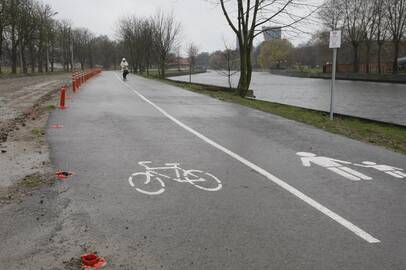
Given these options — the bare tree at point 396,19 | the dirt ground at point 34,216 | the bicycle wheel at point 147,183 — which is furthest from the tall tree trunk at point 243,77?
the bare tree at point 396,19

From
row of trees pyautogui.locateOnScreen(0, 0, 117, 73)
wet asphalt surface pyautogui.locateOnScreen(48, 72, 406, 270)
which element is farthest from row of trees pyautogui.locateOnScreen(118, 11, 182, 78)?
wet asphalt surface pyautogui.locateOnScreen(48, 72, 406, 270)

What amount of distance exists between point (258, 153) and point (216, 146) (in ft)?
3.18

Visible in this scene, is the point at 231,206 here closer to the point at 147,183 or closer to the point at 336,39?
the point at 147,183

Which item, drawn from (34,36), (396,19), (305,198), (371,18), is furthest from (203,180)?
(34,36)

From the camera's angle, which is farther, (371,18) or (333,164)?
(371,18)

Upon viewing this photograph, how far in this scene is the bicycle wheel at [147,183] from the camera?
18.9 feet

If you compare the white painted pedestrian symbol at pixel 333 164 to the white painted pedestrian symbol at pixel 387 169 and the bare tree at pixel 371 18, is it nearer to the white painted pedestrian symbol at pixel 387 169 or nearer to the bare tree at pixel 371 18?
the white painted pedestrian symbol at pixel 387 169

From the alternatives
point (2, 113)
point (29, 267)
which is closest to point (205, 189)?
point (29, 267)

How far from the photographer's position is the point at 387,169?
7.21 metres

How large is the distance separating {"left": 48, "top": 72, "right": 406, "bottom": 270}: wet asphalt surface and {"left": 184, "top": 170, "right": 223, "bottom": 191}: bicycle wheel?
13 cm

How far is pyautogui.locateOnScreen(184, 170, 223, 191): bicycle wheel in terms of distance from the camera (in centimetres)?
597

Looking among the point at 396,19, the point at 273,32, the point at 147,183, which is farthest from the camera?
the point at 396,19

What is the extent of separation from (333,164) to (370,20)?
199ft

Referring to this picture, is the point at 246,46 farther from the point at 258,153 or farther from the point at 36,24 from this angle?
the point at 36,24
